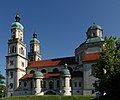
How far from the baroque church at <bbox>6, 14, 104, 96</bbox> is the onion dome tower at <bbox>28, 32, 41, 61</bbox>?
22.7 feet

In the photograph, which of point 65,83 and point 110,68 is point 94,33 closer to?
point 65,83

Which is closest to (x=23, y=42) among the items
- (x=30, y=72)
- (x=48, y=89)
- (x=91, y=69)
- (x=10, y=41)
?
(x=10, y=41)

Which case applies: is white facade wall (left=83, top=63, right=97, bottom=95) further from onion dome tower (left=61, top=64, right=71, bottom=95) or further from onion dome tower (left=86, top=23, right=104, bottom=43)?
onion dome tower (left=86, top=23, right=104, bottom=43)

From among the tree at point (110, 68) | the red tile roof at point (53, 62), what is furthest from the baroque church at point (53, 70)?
the tree at point (110, 68)

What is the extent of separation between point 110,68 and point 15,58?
47.3m

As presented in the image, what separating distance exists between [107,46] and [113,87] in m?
8.61

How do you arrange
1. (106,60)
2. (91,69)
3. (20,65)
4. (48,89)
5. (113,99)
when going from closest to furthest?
1. (113,99)
2. (106,60)
3. (91,69)
4. (48,89)
5. (20,65)

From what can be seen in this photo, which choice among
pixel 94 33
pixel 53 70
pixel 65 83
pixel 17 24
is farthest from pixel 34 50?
pixel 65 83

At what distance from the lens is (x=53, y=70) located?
296ft

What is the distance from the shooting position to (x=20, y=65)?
90.3 metres

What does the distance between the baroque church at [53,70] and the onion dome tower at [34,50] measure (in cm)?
693

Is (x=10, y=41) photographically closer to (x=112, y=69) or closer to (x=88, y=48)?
(x=88, y=48)

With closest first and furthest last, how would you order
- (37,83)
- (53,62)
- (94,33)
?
(37,83), (94,33), (53,62)

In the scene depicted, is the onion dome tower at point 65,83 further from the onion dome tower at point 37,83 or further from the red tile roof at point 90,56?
the onion dome tower at point 37,83
